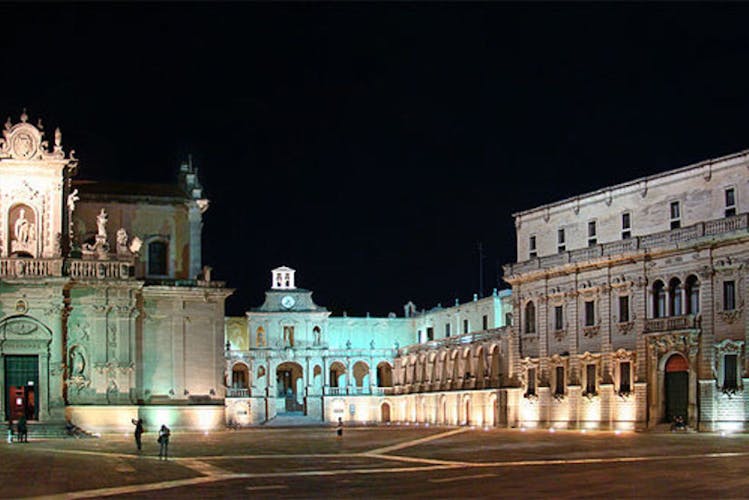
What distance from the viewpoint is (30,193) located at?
226 ft

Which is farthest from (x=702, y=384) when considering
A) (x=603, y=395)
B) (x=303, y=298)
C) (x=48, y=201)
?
(x=303, y=298)

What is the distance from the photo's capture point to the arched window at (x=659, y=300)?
224 ft

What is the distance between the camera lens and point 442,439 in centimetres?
5997

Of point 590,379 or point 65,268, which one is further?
point 590,379

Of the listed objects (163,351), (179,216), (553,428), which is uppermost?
(179,216)

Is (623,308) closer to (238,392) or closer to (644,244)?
(644,244)

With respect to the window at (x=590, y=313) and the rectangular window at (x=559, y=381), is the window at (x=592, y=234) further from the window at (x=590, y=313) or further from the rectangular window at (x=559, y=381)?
the rectangular window at (x=559, y=381)

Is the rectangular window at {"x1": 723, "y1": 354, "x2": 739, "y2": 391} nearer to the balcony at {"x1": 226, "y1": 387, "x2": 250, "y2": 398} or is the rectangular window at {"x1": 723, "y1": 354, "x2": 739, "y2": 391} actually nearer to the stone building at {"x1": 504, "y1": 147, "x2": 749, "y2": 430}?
the stone building at {"x1": 504, "y1": 147, "x2": 749, "y2": 430}

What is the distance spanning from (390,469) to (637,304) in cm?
3529

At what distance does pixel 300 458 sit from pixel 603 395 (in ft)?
108

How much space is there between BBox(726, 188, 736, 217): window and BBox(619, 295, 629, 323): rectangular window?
28.6 ft

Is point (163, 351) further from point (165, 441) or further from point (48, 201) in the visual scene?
point (165, 441)

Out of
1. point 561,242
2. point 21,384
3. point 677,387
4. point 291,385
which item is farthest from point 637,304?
point 291,385

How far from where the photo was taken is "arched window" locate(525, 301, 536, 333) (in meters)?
80.3
